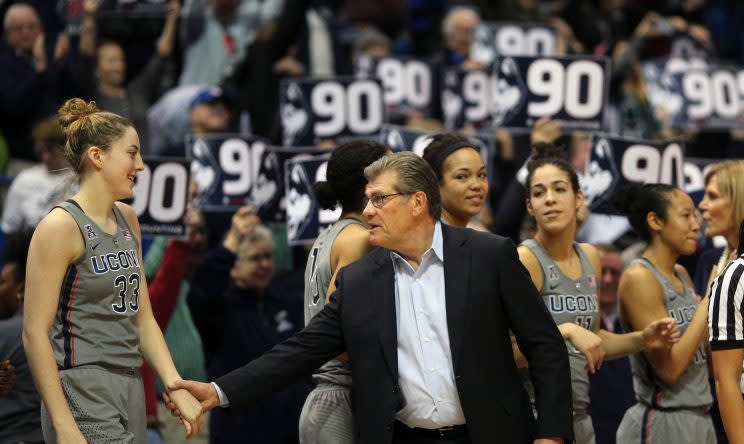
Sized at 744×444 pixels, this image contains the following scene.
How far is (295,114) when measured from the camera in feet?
31.0

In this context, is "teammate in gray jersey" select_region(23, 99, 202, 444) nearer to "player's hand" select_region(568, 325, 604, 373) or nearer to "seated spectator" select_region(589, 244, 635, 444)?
"player's hand" select_region(568, 325, 604, 373)

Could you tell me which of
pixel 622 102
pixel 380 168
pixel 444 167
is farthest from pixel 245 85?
pixel 380 168

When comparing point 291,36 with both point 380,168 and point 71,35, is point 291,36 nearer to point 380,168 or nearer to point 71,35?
point 71,35

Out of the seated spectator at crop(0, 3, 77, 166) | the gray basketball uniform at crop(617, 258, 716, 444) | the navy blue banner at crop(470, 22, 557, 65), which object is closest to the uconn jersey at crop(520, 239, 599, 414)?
the gray basketball uniform at crop(617, 258, 716, 444)

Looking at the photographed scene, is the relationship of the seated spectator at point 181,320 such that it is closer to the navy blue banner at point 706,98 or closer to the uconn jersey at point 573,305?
the uconn jersey at point 573,305

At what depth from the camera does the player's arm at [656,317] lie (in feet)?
18.3

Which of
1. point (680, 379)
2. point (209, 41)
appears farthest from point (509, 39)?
point (680, 379)

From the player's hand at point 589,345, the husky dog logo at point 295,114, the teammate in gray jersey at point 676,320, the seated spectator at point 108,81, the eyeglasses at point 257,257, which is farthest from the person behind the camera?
the seated spectator at point 108,81

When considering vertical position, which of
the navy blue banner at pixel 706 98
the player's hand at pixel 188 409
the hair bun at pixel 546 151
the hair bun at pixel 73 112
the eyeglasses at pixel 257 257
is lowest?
the player's hand at pixel 188 409

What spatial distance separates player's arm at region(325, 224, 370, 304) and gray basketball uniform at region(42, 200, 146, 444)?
88 cm

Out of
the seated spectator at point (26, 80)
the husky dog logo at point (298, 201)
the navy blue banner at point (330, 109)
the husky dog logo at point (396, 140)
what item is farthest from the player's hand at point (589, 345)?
the seated spectator at point (26, 80)

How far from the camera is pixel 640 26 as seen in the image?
12.8 meters

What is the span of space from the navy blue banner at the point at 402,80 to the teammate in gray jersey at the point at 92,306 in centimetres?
660

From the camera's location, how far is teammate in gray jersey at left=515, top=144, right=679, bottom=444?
5445mm
